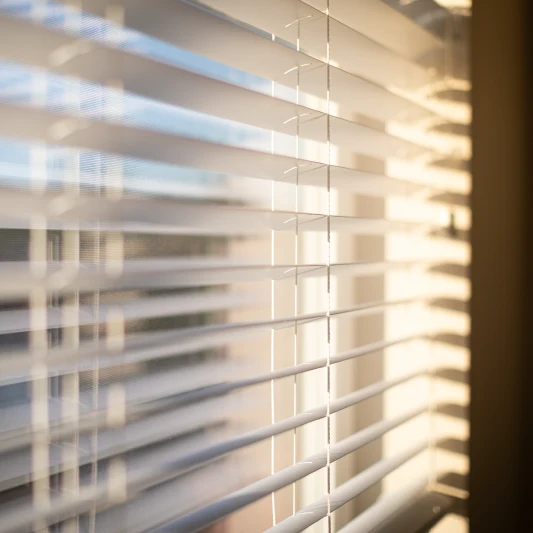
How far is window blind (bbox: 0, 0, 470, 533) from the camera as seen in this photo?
49 centimetres

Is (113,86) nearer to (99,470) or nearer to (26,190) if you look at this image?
(26,190)

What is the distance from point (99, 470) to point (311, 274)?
35cm

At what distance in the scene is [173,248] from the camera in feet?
2.09

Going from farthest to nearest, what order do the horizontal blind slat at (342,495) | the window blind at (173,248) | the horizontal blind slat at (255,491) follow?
the horizontal blind slat at (342,495) < the horizontal blind slat at (255,491) < the window blind at (173,248)

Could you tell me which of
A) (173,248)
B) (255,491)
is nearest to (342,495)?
(255,491)

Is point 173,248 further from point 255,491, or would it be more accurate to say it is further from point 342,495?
point 342,495

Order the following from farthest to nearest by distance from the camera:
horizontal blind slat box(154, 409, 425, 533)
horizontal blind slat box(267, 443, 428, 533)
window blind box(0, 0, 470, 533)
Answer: horizontal blind slat box(267, 443, 428, 533), horizontal blind slat box(154, 409, 425, 533), window blind box(0, 0, 470, 533)

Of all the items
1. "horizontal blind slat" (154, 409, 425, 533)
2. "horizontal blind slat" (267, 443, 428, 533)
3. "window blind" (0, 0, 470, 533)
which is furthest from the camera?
"horizontal blind slat" (267, 443, 428, 533)

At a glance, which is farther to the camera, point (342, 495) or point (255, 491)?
point (342, 495)

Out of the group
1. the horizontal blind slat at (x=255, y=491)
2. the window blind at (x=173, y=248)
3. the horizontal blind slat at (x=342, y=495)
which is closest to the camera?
the window blind at (x=173, y=248)

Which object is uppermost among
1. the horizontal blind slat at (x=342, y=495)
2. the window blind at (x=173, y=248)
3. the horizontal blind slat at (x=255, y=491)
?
the window blind at (x=173, y=248)

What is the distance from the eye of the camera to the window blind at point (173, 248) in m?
0.49

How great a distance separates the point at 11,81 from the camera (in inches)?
19.1

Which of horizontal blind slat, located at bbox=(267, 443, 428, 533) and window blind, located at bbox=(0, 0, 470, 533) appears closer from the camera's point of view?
window blind, located at bbox=(0, 0, 470, 533)
